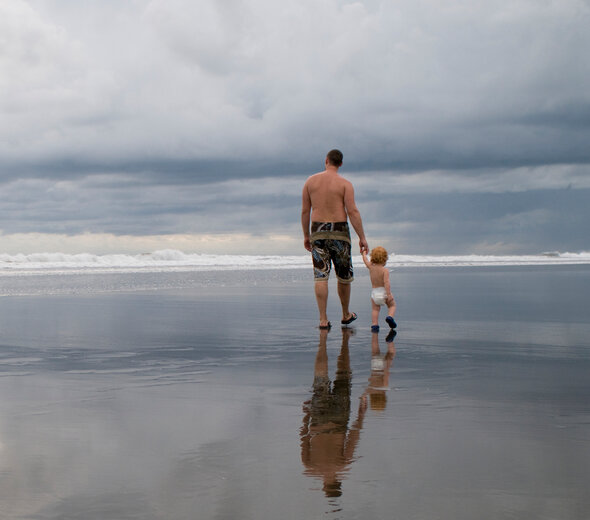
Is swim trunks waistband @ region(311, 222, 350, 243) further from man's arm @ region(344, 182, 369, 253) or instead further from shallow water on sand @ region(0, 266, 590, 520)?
shallow water on sand @ region(0, 266, 590, 520)

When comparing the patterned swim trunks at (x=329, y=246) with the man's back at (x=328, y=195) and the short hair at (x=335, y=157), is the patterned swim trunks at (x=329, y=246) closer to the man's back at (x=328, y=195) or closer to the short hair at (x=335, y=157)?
the man's back at (x=328, y=195)

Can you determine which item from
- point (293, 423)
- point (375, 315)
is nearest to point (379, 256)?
point (375, 315)

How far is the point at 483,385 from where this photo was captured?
15.6ft

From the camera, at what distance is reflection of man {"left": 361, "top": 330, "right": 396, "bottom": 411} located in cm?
421

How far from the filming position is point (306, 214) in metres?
9.06

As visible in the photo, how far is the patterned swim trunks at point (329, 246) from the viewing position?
8836mm

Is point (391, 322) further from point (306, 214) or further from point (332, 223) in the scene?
point (306, 214)

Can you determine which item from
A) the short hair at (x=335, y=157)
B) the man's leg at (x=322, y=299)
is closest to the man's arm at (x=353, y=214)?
the short hair at (x=335, y=157)

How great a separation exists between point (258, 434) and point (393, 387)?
1.49 meters

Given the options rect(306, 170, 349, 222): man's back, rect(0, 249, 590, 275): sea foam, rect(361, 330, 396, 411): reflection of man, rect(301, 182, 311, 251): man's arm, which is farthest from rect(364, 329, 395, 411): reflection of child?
rect(0, 249, 590, 275): sea foam

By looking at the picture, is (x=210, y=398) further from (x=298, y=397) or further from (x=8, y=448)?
(x=8, y=448)

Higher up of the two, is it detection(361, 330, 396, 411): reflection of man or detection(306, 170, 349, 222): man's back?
detection(306, 170, 349, 222): man's back

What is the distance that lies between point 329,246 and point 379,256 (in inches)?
27.0

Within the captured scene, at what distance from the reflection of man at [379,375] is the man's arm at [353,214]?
1.72m
